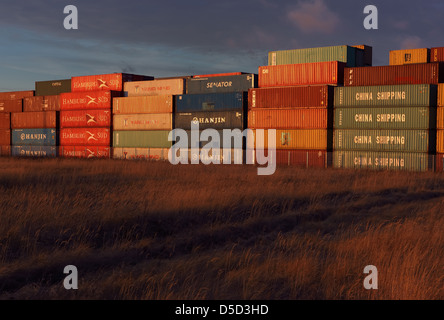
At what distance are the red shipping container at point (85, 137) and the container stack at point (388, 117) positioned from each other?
2703 cm

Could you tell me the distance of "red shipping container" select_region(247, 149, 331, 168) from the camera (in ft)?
136

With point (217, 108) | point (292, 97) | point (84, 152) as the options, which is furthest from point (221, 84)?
point (84, 152)

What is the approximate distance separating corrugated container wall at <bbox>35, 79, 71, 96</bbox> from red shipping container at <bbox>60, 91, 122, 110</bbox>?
3572mm

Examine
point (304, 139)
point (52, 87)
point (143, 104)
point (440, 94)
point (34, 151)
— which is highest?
point (52, 87)

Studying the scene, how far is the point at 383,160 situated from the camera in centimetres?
3941

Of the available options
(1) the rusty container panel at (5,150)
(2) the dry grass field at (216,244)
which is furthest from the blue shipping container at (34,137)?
(2) the dry grass field at (216,244)

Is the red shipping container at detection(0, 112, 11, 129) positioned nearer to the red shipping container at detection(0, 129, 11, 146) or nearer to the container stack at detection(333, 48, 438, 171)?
the red shipping container at detection(0, 129, 11, 146)

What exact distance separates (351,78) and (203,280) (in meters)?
34.6

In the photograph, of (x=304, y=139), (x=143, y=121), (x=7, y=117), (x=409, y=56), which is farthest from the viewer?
(x=7, y=117)

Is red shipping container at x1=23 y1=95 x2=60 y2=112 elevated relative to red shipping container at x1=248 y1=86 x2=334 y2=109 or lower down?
elevated

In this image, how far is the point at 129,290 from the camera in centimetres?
859

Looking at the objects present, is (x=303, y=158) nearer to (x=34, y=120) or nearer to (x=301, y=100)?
(x=301, y=100)

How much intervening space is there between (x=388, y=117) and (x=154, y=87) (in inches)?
998

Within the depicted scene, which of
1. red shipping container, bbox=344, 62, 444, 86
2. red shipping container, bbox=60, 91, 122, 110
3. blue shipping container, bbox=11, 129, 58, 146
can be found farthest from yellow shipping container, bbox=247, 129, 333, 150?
blue shipping container, bbox=11, 129, 58, 146
